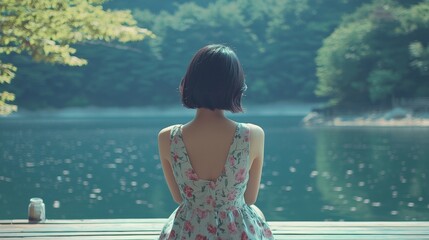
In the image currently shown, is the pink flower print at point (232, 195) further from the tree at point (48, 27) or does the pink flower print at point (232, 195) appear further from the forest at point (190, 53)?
the forest at point (190, 53)

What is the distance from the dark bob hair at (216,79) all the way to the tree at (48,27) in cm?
277

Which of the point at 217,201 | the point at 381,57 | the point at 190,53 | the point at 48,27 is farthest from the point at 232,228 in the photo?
the point at 190,53

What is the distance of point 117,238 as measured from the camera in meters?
4.32

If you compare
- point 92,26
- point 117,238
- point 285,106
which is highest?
point 92,26

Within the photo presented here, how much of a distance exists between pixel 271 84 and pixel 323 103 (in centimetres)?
347

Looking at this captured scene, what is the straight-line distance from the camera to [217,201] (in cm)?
236

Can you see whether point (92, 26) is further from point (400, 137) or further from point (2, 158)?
point (400, 137)

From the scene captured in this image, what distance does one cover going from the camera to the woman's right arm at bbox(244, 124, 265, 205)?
2318 millimetres

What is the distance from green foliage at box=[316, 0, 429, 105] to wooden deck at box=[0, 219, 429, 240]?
3112cm

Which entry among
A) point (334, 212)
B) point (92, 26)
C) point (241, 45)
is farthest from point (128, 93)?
point (92, 26)

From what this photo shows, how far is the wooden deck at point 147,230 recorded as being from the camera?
4.38 m

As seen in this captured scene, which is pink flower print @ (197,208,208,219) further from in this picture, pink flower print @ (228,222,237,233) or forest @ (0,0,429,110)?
forest @ (0,0,429,110)

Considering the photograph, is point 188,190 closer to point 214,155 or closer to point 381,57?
point 214,155

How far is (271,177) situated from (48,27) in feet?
44.4
